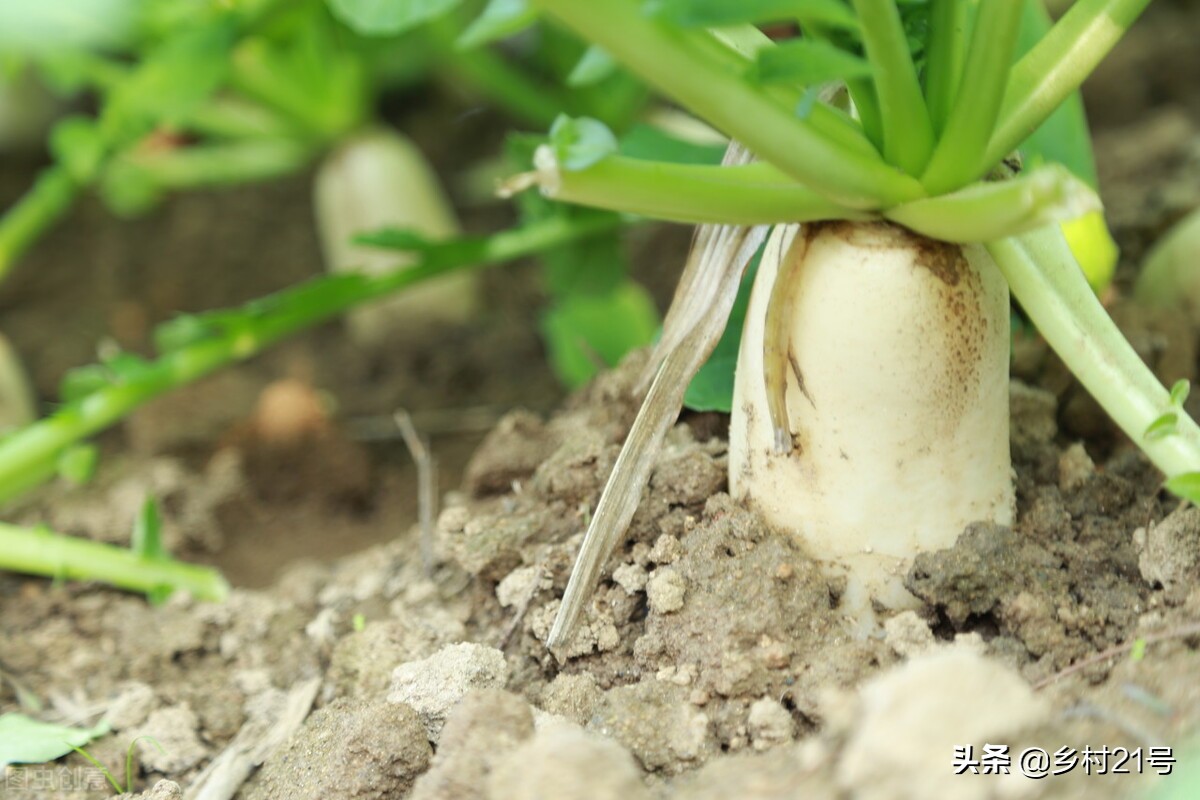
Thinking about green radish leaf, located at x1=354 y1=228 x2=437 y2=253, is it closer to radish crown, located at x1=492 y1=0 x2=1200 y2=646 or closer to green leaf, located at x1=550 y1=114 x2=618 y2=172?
radish crown, located at x1=492 y1=0 x2=1200 y2=646

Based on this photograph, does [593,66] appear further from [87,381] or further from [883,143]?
[87,381]

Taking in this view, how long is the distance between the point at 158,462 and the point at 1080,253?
3.86 ft

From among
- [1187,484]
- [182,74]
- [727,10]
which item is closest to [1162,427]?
[1187,484]

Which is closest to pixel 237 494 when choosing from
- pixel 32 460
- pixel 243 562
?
pixel 243 562

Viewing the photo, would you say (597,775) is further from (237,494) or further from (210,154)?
(210,154)

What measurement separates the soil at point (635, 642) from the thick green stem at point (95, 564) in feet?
0.10

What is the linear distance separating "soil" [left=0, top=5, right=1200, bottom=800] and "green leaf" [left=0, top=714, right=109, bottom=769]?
3 cm

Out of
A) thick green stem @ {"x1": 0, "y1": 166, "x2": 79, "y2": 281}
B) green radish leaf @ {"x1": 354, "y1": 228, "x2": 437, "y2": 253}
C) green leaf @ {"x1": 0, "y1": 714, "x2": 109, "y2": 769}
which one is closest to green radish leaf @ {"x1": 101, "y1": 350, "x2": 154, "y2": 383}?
green radish leaf @ {"x1": 354, "y1": 228, "x2": 437, "y2": 253}

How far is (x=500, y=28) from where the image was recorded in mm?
837

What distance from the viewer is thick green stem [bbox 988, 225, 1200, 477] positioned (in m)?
0.79

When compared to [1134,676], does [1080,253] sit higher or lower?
higher

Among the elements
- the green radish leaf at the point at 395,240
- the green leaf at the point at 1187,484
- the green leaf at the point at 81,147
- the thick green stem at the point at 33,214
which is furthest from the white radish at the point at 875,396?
the thick green stem at the point at 33,214

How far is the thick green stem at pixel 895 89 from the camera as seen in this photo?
0.74 metres

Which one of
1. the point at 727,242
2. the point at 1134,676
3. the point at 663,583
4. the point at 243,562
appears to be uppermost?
the point at 727,242
